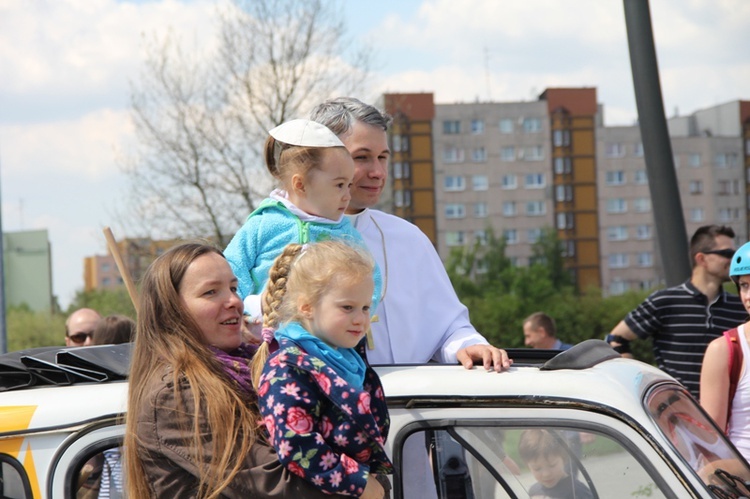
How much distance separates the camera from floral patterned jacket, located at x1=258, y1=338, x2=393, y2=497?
2.36m

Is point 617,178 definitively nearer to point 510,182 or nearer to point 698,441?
point 510,182

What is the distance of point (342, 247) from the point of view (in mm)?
2611

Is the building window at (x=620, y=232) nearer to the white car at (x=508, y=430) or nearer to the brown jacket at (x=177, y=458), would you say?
the white car at (x=508, y=430)

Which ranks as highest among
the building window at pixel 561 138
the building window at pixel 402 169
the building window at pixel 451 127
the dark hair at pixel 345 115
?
the building window at pixel 451 127

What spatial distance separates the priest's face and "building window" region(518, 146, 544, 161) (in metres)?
94.3

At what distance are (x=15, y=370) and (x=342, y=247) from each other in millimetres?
1204

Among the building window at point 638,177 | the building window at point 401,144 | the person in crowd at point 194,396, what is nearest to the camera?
the person in crowd at point 194,396

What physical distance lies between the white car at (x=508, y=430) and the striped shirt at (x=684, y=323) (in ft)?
10.5

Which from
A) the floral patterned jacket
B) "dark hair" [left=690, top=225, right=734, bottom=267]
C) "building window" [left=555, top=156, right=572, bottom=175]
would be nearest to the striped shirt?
"dark hair" [left=690, top=225, right=734, bottom=267]

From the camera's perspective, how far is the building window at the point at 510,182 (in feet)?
315

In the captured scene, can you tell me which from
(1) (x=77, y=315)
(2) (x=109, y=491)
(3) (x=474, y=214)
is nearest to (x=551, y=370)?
(2) (x=109, y=491)

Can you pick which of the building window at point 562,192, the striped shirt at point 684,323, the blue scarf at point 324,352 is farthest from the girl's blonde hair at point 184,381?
the building window at point 562,192

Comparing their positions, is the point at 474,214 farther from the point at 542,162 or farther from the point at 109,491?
the point at 109,491

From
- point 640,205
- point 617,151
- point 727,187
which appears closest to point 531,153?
point 617,151
